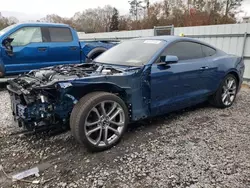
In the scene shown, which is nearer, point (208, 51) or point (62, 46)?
point (208, 51)

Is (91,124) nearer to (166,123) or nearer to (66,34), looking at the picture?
(166,123)

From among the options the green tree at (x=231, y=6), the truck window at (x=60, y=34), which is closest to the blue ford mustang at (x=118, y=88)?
the truck window at (x=60, y=34)

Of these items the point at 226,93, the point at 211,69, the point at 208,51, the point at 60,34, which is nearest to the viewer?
the point at 211,69

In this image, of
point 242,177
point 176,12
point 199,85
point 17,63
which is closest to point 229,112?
point 199,85

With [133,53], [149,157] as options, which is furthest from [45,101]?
[133,53]

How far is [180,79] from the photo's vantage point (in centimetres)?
378

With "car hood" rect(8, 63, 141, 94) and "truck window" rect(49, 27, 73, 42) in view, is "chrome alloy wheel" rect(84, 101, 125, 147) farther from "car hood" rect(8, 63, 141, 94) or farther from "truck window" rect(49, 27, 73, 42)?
"truck window" rect(49, 27, 73, 42)

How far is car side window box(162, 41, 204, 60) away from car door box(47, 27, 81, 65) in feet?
13.4

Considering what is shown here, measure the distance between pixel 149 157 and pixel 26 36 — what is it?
17.1 ft

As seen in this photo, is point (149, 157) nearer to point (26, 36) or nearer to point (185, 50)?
point (185, 50)

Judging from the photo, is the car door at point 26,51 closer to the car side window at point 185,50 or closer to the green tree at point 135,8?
the car side window at point 185,50

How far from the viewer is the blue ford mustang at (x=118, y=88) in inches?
110

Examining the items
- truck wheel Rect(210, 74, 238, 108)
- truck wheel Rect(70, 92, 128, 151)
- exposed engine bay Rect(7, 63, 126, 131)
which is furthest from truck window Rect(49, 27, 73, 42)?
truck wheel Rect(210, 74, 238, 108)

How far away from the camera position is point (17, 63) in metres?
6.08
